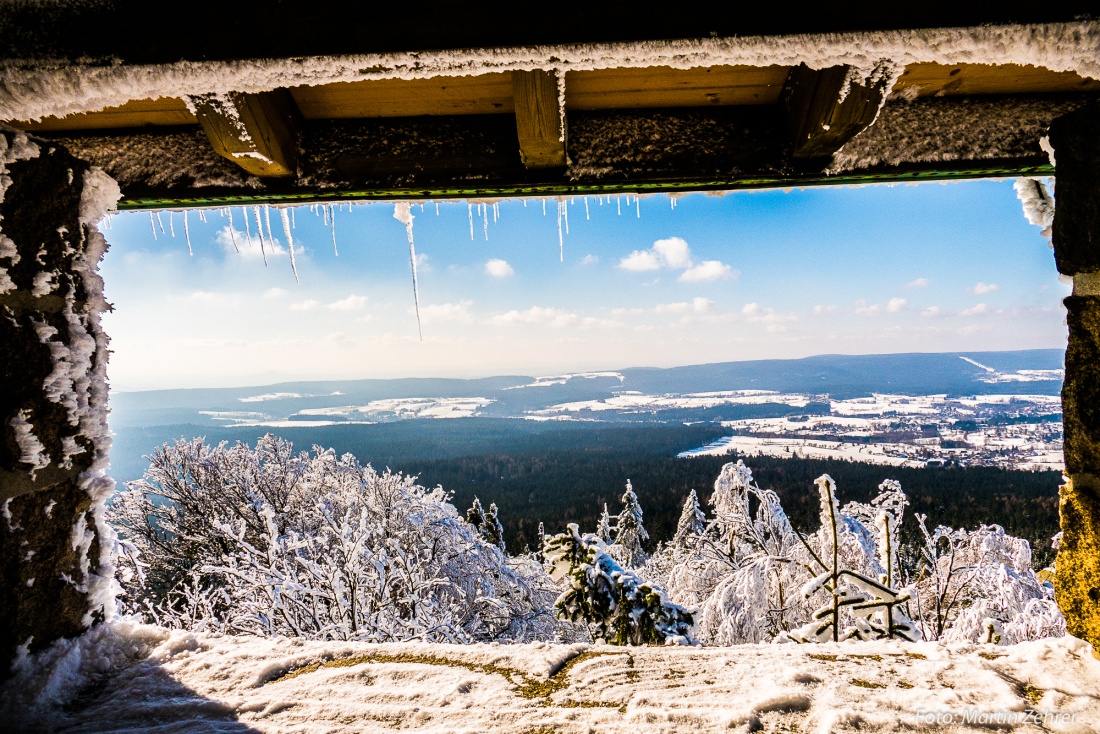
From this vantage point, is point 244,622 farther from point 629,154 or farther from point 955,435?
point 955,435

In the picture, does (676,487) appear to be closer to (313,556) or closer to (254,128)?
(313,556)

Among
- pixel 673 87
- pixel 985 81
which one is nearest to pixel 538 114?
pixel 673 87

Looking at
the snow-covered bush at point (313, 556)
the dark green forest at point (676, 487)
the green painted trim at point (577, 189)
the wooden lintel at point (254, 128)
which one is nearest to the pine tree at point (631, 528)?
the dark green forest at point (676, 487)

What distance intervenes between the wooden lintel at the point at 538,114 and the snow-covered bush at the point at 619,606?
3851 millimetres

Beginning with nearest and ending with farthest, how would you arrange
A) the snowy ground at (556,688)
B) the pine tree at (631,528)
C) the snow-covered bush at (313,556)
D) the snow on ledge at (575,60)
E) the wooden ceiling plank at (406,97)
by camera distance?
the snow on ledge at (575,60) < the snowy ground at (556,688) < the wooden ceiling plank at (406,97) < the snow-covered bush at (313,556) < the pine tree at (631,528)

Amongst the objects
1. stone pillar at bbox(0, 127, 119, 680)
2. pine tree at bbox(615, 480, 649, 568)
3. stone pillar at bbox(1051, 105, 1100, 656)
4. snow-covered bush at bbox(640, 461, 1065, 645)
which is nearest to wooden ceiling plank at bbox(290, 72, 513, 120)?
stone pillar at bbox(0, 127, 119, 680)

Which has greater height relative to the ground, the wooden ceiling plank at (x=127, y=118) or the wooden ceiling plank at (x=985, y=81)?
the wooden ceiling plank at (x=127, y=118)

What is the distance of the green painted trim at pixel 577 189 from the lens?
148 centimetres

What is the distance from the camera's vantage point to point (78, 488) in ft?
4.54

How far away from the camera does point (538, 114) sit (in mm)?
1232

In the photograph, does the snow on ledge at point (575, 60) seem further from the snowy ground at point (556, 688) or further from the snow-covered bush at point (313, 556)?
the snow-covered bush at point (313, 556)

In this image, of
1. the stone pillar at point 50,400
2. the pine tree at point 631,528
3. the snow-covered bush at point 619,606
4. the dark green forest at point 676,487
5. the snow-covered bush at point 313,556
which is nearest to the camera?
the stone pillar at point 50,400

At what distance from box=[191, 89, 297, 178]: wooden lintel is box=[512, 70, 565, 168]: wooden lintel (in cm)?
69

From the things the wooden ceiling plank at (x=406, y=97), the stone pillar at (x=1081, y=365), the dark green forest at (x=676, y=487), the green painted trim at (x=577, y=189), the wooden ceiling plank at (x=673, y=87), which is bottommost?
the dark green forest at (x=676, y=487)
